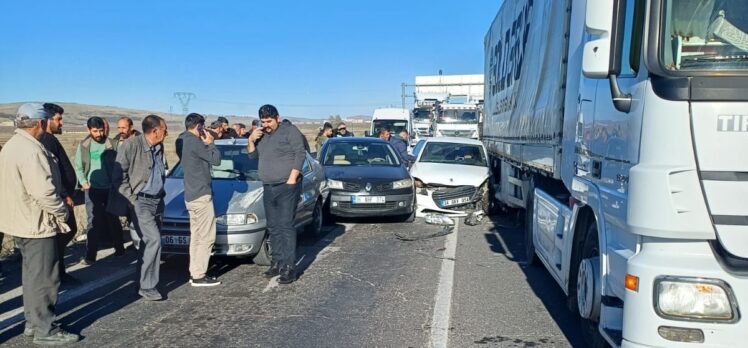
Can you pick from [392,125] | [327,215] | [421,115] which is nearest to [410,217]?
[327,215]

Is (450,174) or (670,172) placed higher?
(670,172)

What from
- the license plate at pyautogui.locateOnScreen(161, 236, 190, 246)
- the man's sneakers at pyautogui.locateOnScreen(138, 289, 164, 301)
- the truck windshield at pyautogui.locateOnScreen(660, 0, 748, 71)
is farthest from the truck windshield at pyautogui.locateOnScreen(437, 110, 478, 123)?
the truck windshield at pyautogui.locateOnScreen(660, 0, 748, 71)

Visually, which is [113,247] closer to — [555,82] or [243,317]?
[243,317]

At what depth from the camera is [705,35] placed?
9.61 feet

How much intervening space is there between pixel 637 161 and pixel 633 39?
26.1 inches

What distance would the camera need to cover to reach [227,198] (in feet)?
23.2

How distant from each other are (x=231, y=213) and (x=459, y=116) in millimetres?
19983

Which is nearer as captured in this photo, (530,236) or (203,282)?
(203,282)

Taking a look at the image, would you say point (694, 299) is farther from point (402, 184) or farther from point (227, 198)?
point (402, 184)

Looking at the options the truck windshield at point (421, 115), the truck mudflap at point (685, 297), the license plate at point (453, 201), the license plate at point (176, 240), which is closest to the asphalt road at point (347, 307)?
the license plate at point (176, 240)

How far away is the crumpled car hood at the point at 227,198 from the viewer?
6.82 metres

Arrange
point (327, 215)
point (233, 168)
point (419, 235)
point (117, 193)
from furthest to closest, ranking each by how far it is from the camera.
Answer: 1. point (327, 215)
2. point (419, 235)
3. point (233, 168)
4. point (117, 193)

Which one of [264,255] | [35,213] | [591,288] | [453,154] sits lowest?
[264,255]

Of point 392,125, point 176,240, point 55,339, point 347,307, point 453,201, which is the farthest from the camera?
point 392,125
